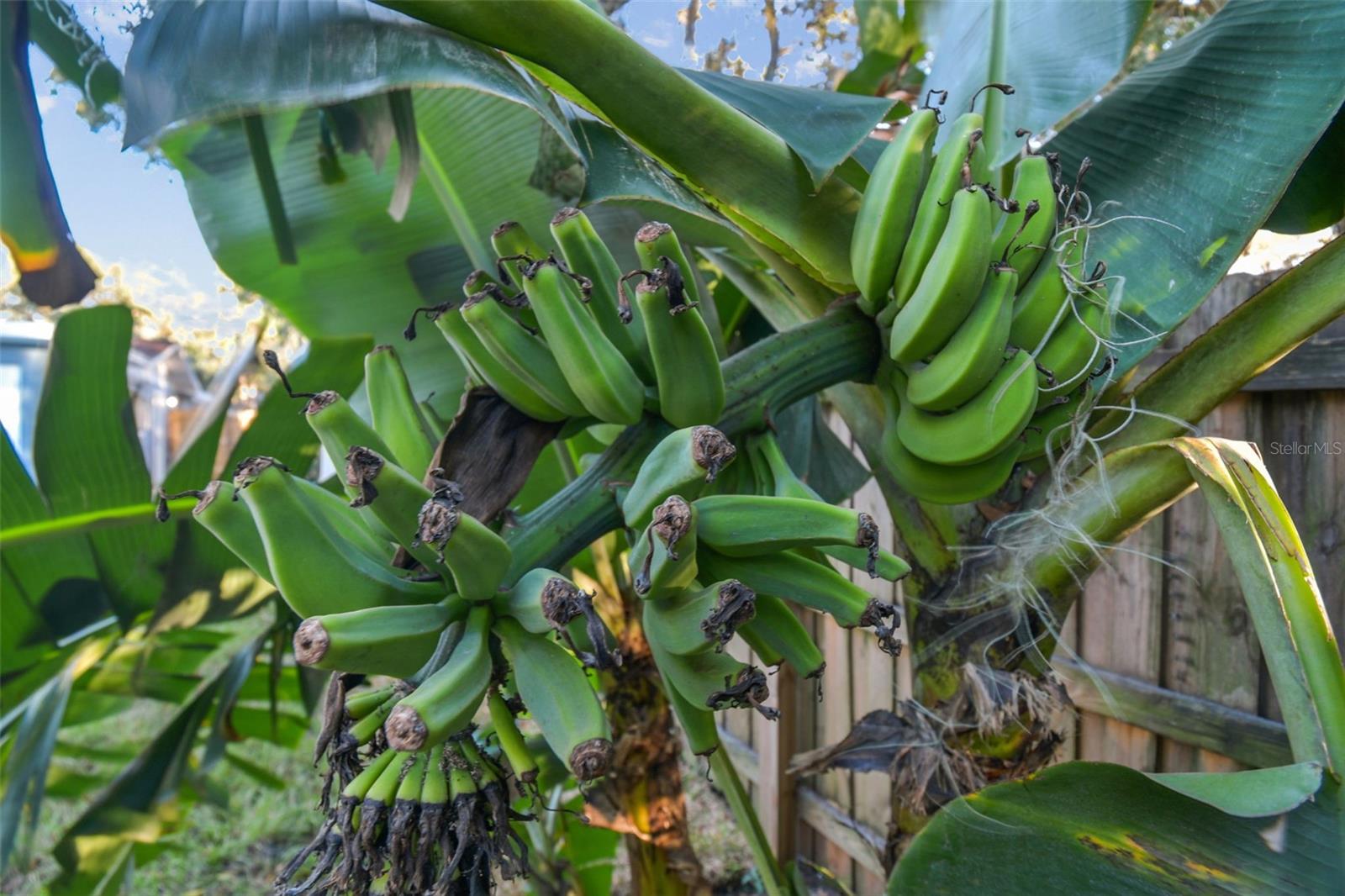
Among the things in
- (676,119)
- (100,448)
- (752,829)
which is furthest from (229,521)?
(100,448)

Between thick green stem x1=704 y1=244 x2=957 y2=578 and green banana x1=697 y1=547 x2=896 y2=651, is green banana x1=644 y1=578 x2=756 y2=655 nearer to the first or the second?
green banana x1=697 y1=547 x2=896 y2=651

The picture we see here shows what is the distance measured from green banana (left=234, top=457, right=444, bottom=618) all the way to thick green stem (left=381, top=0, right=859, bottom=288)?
15.2 inches

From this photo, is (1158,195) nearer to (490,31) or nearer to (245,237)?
(490,31)

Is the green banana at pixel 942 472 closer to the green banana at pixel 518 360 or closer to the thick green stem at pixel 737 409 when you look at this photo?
the thick green stem at pixel 737 409

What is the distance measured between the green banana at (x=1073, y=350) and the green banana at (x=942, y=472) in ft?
0.21

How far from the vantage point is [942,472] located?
2.48ft

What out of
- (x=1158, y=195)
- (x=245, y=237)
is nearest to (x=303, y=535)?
(x=1158, y=195)

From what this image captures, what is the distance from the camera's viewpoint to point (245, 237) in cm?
127

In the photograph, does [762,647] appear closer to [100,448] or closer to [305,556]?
[305,556]

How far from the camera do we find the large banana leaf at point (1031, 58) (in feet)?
2.89

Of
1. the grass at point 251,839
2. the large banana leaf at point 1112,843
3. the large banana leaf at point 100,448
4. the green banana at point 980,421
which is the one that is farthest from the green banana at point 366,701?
the grass at point 251,839

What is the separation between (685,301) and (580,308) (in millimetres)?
81

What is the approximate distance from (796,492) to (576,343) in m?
0.20

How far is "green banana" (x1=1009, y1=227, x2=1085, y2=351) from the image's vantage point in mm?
691
